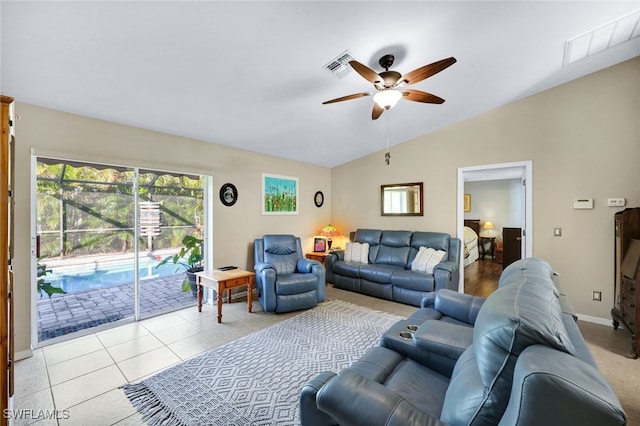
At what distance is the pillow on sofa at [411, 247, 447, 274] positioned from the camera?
4038 millimetres

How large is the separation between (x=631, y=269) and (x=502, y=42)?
8.53 ft

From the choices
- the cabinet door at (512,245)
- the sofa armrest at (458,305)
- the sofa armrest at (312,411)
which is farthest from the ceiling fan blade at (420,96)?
the cabinet door at (512,245)

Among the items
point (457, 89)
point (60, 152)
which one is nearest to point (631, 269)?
point (457, 89)

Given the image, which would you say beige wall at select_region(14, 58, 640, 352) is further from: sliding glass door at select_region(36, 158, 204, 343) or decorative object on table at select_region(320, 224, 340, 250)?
decorative object on table at select_region(320, 224, 340, 250)

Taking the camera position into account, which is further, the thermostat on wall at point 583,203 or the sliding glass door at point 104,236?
the thermostat on wall at point 583,203

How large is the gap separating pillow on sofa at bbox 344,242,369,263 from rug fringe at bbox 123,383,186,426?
3.48m

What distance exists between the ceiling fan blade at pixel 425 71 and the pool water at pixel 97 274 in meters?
3.74

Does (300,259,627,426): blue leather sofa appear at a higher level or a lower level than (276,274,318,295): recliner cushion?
higher

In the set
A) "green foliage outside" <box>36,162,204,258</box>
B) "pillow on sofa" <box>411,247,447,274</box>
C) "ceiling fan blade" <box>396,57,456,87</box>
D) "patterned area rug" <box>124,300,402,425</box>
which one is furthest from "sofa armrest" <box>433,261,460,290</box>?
"green foliage outside" <box>36,162,204,258</box>

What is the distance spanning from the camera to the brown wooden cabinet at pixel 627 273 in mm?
2553

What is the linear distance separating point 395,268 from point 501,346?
139 inches

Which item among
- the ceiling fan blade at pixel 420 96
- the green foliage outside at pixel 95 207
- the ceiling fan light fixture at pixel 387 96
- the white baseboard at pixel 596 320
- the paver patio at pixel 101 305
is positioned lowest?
the white baseboard at pixel 596 320

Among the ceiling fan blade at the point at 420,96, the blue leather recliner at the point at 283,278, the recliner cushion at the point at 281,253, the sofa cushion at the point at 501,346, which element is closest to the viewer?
the sofa cushion at the point at 501,346

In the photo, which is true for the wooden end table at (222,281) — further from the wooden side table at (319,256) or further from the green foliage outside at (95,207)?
the wooden side table at (319,256)
